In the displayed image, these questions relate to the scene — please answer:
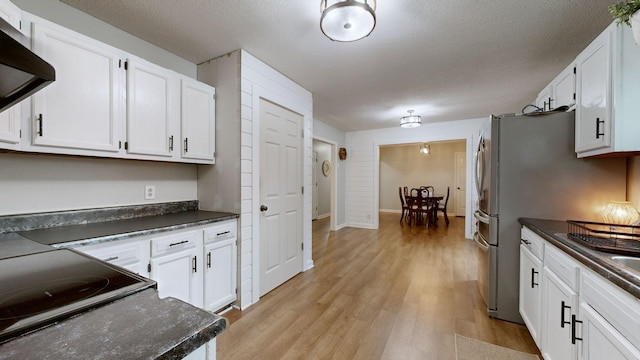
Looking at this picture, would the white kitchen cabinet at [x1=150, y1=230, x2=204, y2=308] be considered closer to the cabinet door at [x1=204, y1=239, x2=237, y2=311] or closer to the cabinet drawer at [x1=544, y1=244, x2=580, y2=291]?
the cabinet door at [x1=204, y1=239, x2=237, y2=311]

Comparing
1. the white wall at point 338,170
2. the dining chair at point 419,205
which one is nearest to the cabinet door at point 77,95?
the white wall at point 338,170

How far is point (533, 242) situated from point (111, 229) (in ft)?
9.42

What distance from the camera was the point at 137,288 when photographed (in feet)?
2.43

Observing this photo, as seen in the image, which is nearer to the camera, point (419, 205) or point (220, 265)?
point (220, 265)

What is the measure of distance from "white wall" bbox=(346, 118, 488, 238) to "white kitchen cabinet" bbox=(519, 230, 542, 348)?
3.57 m

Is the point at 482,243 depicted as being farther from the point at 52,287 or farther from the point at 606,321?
the point at 52,287

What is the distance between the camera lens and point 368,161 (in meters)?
5.91

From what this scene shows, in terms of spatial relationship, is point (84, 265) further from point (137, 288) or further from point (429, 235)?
point (429, 235)

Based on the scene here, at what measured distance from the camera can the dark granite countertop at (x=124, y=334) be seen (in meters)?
0.47

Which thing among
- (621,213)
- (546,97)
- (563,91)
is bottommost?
(621,213)

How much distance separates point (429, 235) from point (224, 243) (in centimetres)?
429

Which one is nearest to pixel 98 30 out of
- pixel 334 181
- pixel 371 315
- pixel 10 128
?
pixel 10 128

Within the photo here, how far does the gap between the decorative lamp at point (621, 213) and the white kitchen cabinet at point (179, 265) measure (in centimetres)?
294

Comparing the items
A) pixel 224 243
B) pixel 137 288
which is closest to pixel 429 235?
pixel 224 243
